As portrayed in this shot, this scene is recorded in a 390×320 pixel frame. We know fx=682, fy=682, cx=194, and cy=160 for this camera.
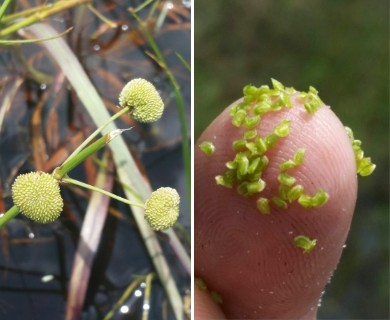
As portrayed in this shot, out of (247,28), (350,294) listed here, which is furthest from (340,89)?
(350,294)

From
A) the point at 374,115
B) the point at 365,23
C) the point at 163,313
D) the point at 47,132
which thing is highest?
the point at 365,23

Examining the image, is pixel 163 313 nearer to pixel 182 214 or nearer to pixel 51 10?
pixel 182 214

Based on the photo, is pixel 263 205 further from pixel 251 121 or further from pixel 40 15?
pixel 40 15

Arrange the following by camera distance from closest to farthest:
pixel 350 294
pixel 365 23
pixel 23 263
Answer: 1. pixel 23 263
2. pixel 350 294
3. pixel 365 23

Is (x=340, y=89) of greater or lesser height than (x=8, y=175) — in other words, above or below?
above

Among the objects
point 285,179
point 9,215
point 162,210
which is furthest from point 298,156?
point 9,215

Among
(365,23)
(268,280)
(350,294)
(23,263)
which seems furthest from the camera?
(365,23)

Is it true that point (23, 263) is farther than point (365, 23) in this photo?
No

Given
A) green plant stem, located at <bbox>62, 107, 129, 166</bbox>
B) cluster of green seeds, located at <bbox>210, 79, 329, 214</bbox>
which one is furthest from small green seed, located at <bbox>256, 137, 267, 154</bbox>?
green plant stem, located at <bbox>62, 107, 129, 166</bbox>

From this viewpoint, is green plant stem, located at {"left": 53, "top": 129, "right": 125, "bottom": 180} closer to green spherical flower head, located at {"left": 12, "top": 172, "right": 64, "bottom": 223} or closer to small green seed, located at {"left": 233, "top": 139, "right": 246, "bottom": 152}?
green spherical flower head, located at {"left": 12, "top": 172, "right": 64, "bottom": 223}
